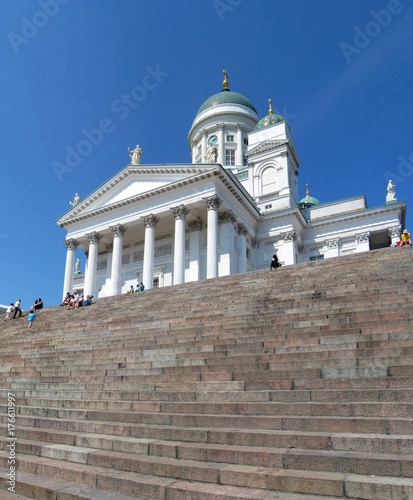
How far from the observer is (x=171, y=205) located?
32.2 meters

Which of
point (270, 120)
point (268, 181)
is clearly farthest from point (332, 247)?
point (270, 120)

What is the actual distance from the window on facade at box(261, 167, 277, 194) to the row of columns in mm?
8010

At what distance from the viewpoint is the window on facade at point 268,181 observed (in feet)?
131

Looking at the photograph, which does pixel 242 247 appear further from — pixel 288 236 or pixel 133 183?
pixel 133 183

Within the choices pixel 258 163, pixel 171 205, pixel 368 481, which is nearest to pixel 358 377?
pixel 368 481

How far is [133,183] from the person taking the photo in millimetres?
35156

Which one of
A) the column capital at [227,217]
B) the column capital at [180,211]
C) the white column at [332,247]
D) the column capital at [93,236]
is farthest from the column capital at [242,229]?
the column capital at [93,236]

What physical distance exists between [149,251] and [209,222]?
554cm

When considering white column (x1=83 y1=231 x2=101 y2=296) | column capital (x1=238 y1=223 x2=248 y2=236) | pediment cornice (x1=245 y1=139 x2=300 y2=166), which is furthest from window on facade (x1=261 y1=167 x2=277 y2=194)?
white column (x1=83 y1=231 x2=101 y2=296)

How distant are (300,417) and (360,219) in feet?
112

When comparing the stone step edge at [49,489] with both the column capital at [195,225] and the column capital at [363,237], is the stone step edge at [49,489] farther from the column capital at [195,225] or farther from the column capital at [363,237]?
the column capital at [363,237]

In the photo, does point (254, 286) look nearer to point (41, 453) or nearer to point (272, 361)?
point (272, 361)

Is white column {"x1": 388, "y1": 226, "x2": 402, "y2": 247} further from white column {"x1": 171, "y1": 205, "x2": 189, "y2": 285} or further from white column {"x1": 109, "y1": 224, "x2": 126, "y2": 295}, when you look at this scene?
white column {"x1": 109, "y1": 224, "x2": 126, "y2": 295}

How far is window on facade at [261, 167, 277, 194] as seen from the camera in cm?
4006
